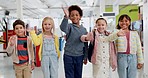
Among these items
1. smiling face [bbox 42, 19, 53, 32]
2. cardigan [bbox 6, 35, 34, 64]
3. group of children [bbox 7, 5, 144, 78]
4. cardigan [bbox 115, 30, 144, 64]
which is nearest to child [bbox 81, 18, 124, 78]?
group of children [bbox 7, 5, 144, 78]

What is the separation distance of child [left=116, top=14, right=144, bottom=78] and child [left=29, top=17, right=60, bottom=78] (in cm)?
81

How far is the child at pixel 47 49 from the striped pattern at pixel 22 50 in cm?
18

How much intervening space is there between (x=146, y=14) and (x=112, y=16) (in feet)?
21.4

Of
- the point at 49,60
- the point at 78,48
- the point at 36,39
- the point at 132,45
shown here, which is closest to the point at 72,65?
the point at 78,48

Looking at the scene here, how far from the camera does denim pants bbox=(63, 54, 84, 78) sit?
262cm

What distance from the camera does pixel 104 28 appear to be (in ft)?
8.73

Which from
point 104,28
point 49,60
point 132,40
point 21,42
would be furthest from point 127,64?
point 21,42

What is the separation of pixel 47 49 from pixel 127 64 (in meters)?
1.00

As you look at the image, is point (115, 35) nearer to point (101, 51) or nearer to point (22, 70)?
point (101, 51)

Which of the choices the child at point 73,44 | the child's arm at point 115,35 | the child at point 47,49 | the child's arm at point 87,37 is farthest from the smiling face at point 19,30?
the child's arm at point 115,35

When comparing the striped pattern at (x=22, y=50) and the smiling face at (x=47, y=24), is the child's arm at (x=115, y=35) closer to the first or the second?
the smiling face at (x=47, y=24)

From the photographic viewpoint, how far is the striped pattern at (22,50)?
290cm

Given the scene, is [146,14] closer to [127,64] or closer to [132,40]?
[132,40]

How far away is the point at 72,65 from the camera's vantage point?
2.63 metres
